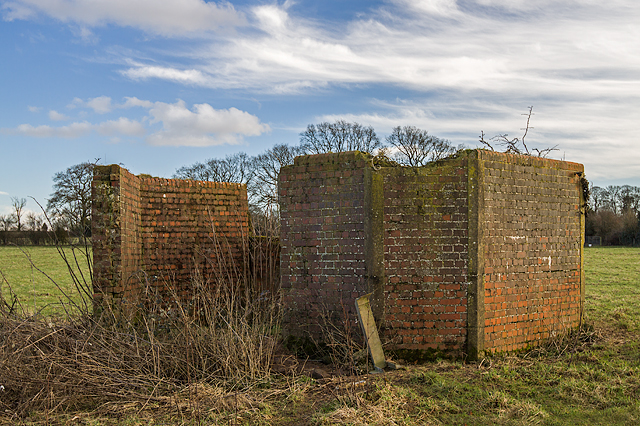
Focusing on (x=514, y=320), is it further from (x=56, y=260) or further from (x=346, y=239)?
(x=56, y=260)

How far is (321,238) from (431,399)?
257cm

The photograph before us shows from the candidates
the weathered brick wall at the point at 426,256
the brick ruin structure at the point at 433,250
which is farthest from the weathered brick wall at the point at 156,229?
the weathered brick wall at the point at 426,256

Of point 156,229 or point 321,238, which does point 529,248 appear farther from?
point 156,229

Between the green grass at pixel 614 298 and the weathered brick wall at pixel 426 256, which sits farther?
the green grass at pixel 614 298

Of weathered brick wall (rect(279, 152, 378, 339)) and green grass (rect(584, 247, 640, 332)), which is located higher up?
weathered brick wall (rect(279, 152, 378, 339))

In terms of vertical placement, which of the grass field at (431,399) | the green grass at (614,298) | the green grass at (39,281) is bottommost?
the green grass at (39,281)

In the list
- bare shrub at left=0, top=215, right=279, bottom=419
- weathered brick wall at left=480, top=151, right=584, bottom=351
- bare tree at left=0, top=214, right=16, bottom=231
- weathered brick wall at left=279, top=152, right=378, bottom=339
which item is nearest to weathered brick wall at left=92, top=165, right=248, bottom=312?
weathered brick wall at left=279, top=152, right=378, bottom=339

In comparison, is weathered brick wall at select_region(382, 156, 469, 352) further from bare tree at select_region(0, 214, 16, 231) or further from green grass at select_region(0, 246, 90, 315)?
bare tree at select_region(0, 214, 16, 231)

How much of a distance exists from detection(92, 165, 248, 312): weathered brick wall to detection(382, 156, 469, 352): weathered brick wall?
117 inches

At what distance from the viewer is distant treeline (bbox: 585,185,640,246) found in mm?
54875

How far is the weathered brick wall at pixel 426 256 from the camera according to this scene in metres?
6.24

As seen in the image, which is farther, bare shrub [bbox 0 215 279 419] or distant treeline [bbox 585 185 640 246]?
distant treeline [bbox 585 185 640 246]

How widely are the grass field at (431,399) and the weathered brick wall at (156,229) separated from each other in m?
3.02

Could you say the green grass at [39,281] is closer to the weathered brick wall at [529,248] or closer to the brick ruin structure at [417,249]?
the brick ruin structure at [417,249]
